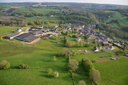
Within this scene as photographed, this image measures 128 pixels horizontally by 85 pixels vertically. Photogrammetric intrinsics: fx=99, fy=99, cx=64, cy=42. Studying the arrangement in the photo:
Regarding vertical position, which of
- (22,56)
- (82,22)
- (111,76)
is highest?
(82,22)

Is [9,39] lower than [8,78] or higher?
higher

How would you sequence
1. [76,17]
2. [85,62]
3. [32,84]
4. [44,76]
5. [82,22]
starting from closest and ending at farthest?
1. [32,84]
2. [44,76]
3. [85,62]
4. [82,22]
5. [76,17]

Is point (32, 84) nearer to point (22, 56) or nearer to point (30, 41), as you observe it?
point (22, 56)

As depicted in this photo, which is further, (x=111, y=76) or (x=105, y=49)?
(x=105, y=49)

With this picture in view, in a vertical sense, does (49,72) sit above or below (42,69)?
above

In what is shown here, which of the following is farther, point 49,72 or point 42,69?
point 42,69

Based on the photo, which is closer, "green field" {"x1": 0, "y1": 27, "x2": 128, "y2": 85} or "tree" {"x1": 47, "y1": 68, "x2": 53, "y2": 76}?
"green field" {"x1": 0, "y1": 27, "x2": 128, "y2": 85}

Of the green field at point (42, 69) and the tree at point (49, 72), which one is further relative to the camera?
the tree at point (49, 72)

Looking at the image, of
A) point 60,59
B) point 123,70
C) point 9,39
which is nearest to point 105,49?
point 123,70


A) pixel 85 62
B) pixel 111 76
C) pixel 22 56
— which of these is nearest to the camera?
pixel 111 76

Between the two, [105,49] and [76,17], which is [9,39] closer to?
[105,49]
